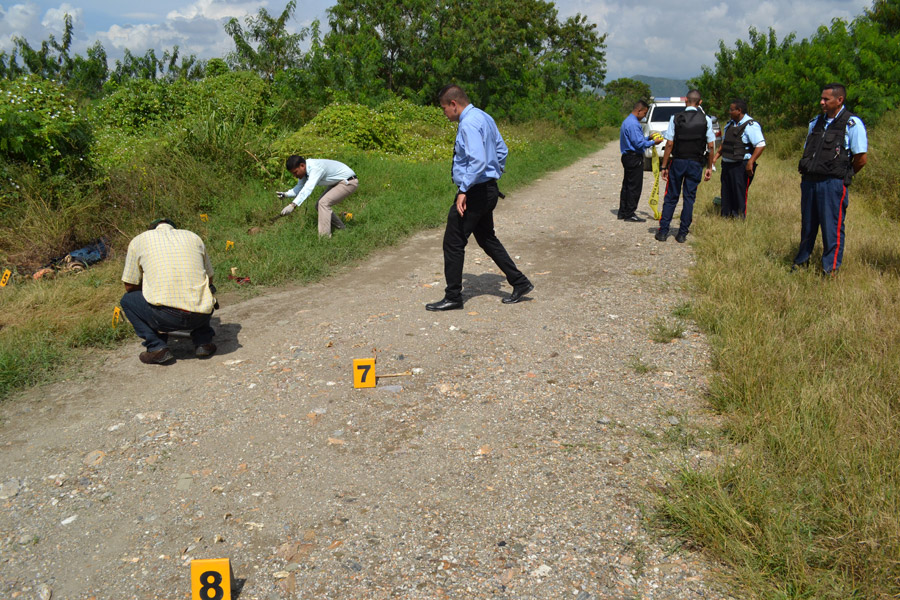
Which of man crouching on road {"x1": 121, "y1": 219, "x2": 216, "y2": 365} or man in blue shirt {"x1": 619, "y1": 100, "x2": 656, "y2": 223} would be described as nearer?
man crouching on road {"x1": 121, "y1": 219, "x2": 216, "y2": 365}

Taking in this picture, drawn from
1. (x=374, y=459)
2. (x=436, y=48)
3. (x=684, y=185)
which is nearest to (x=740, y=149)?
(x=684, y=185)

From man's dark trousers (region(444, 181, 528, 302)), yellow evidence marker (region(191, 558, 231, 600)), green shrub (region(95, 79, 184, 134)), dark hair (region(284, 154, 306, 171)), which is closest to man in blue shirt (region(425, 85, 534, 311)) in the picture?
man's dark trousers (region(444, 181, 528, 302))

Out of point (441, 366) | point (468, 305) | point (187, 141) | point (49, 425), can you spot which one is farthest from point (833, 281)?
point (187, 141)

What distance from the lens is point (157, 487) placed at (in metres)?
3.70

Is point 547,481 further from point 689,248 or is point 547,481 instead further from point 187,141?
point 187,141

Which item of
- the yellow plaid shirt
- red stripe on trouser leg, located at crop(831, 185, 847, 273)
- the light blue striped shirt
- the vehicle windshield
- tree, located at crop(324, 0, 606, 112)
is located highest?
tree, located at crop(324, 0, 606, 112)

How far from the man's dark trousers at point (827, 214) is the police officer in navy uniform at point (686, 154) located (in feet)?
7.21

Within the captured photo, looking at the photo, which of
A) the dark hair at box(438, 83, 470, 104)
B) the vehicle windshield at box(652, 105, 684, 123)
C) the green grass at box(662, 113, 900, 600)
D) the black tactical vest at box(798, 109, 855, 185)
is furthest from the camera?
the vehicle windshield at box(652, 105, 684, 123)

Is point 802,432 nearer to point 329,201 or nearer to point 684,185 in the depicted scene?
point 684,185

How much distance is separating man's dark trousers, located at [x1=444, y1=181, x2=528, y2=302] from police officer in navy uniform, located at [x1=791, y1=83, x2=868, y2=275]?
3.03 meters

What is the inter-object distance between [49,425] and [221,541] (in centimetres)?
202

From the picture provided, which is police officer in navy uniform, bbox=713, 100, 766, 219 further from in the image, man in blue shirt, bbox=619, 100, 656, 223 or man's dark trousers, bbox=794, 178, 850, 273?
man's dark trousers, bbox=794, 178, 850, 273

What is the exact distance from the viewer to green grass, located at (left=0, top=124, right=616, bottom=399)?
5.77m

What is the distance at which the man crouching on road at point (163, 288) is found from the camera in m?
5.20
